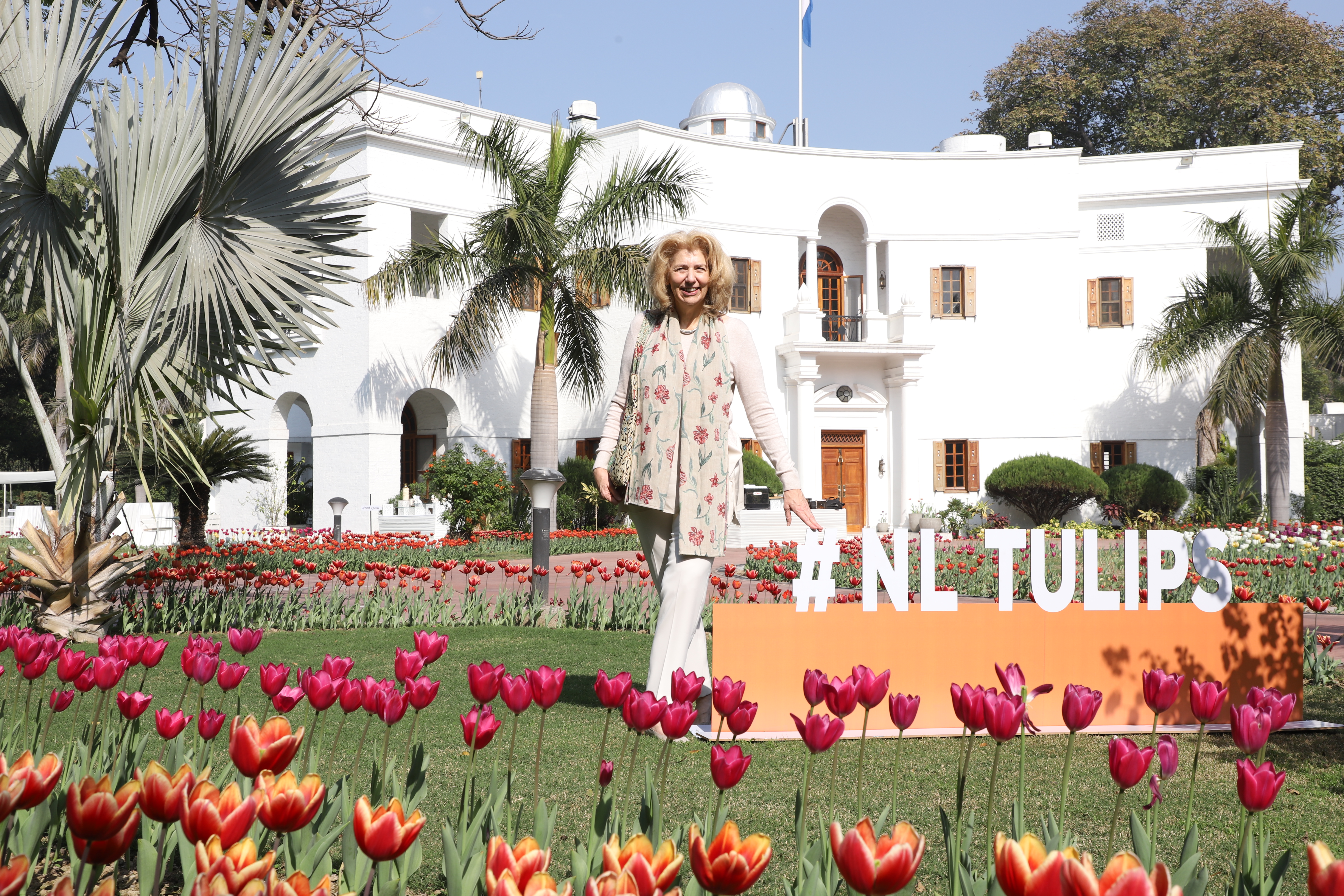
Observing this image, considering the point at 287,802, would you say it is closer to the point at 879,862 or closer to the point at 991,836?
the point at 879,862

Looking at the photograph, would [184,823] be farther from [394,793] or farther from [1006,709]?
[1006,709]

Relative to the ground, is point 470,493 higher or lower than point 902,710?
higher

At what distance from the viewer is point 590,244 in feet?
61.2

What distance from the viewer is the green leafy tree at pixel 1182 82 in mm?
31562

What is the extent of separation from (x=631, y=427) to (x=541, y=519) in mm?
5909

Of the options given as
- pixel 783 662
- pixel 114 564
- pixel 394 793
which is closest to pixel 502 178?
pixel 114 564

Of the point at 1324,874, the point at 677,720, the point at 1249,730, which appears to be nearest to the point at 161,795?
the point at 677,720

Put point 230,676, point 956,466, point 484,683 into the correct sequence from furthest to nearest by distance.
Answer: point 956,466, point 230,676, point 484,683

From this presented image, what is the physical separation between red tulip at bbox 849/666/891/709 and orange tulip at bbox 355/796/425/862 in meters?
1.12

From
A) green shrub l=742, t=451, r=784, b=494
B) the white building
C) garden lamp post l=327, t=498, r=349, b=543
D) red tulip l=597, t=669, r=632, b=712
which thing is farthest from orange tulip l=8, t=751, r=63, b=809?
the white building

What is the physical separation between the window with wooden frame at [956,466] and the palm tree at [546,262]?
936cm

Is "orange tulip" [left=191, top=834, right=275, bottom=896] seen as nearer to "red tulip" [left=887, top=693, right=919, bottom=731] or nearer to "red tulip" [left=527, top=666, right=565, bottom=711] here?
"red tulip" [left=527, top=666, right=565, bottom=711]

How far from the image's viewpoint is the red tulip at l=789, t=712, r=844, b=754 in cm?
210

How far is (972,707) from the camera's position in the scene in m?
2.19
